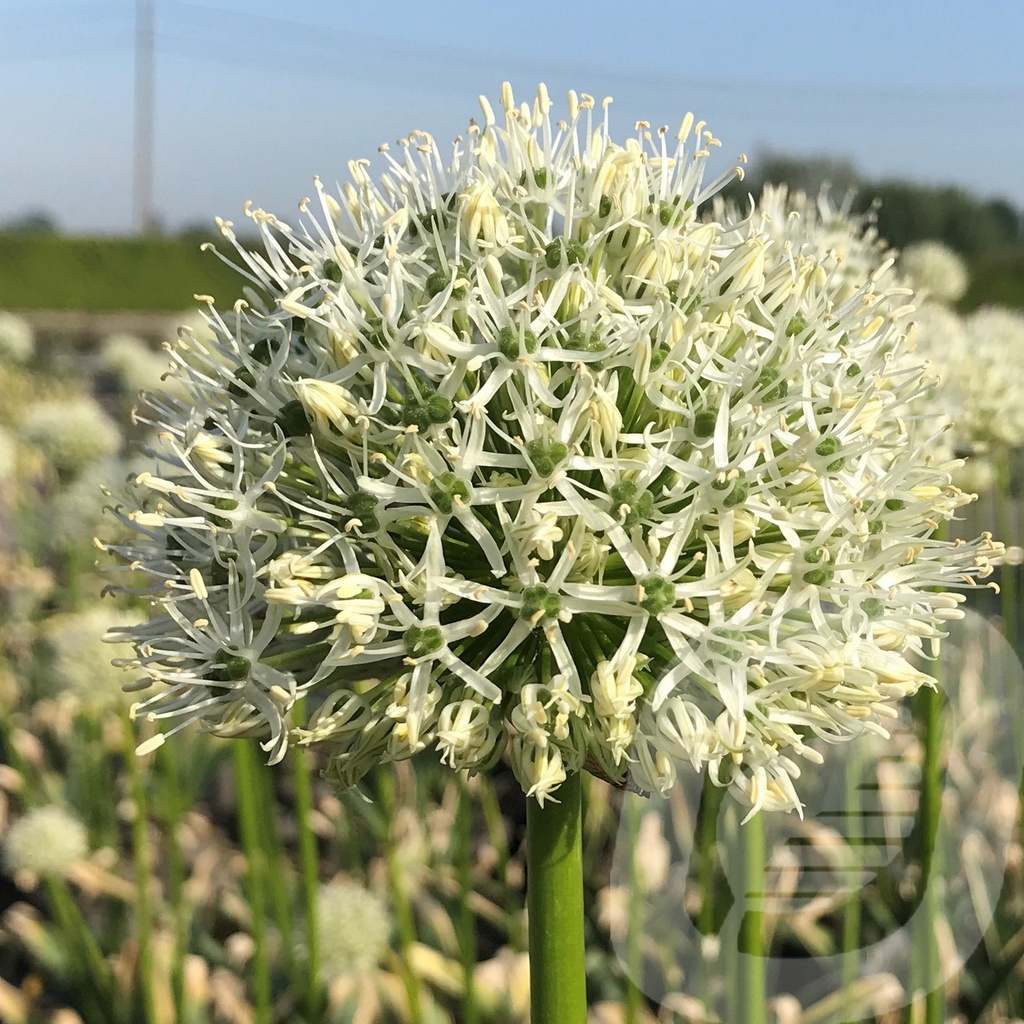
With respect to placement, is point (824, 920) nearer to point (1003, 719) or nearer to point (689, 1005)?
point (689, 1005)

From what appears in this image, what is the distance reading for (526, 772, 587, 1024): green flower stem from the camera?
84 centimetres

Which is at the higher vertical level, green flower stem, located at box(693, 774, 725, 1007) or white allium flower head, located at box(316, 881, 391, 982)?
green flower stem, located at box(693, 774, 725, 1007)

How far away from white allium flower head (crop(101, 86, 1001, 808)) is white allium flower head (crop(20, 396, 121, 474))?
1.89 meters

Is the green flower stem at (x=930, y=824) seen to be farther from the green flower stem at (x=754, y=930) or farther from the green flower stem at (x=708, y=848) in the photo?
the green flower stem at (x=708, y=848)

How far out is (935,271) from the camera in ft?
9.77

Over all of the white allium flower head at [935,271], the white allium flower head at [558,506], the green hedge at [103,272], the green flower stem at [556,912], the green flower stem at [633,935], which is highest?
the green hedge at [103,272]

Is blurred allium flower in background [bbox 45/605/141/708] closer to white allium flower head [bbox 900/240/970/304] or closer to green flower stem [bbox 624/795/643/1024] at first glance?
green flower stem [bbox 624/795/643/1024]

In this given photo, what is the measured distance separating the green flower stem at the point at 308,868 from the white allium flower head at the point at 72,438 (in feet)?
5.04

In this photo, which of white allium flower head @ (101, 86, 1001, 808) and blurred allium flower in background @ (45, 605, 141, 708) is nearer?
white allium flower head @ (101, 86, 1001, 808)

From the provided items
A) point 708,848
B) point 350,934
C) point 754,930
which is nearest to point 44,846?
point 350,934

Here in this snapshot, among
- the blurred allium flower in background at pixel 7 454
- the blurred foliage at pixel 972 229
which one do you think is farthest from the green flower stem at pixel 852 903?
the blurred foliage at pixel 972 229

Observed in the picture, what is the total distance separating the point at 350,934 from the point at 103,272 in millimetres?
13124

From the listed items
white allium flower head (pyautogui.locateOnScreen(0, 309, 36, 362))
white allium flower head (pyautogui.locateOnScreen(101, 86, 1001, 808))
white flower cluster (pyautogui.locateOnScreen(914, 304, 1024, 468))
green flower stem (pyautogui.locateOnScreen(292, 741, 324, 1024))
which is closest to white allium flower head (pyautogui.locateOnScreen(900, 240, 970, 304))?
white flower cluster (pyautogui.locateOnScreen(914, 304, 1024, 468))

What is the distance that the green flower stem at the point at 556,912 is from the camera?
0.84 m
